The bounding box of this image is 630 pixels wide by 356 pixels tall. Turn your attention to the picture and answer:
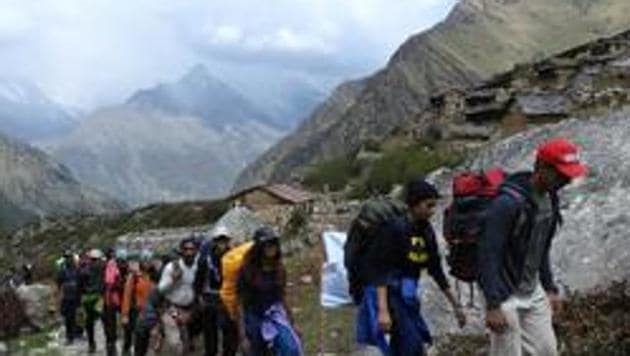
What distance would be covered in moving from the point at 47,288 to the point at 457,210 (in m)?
21.8

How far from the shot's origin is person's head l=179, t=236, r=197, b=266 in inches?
649

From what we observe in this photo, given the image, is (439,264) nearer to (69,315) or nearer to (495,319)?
(495,319)

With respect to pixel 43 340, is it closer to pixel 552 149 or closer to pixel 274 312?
Answer: pixel 274 312

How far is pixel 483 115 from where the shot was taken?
5303 centimetres

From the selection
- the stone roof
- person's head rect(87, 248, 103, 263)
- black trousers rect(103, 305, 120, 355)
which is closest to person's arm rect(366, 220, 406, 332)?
black trousers rect(103, 305, 120, 355)

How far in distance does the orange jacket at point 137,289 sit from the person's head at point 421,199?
9.48 meters

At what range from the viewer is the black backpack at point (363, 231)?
10.2 meters

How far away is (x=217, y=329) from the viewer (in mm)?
17047

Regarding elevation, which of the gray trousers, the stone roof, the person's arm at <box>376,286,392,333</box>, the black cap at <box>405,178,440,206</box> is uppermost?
the stone roof

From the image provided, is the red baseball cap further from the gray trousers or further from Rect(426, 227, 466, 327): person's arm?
Rect(426, 227, 466, 327): person's arm

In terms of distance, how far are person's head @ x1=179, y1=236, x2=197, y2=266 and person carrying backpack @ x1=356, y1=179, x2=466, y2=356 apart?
6.33m

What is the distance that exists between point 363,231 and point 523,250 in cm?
161

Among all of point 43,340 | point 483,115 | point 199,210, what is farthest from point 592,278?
point 199,210

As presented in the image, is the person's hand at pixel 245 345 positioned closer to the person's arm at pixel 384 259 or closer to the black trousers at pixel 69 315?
the person's arm at pixel 384 259
